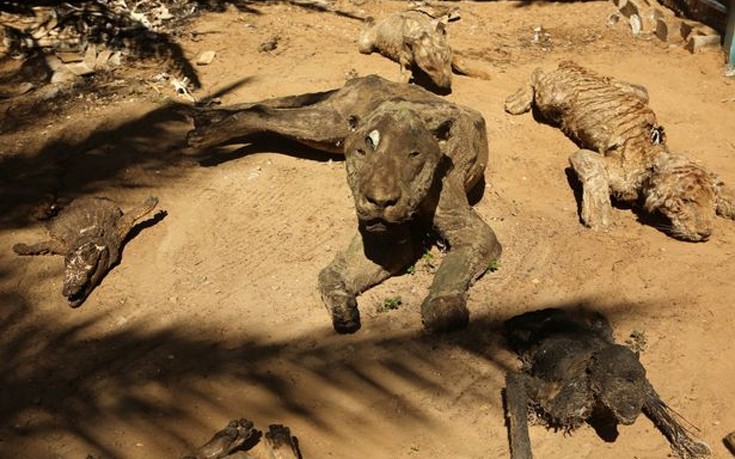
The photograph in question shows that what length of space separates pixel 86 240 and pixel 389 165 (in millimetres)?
2667

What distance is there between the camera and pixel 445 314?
5660 millimetres

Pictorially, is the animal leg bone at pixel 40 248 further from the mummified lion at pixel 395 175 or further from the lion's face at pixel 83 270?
the mummified lion at pixel 395 175

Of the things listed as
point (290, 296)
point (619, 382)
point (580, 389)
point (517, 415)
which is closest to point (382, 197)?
point (290, 296)

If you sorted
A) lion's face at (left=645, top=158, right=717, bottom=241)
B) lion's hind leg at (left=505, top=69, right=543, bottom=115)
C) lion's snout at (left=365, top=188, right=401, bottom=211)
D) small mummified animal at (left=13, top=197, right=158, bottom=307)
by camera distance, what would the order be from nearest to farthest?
1. lion's snout at (left=365, top=188, right=401, bottom=211)
2. small mummified animal at (left=13, top=197, right=158, bottom=307)
3. lion's face at (left=645, top=158, right=717, bottom=241)
4. lion's hind leg at (left=505, top=69, right=543, bottom=115)

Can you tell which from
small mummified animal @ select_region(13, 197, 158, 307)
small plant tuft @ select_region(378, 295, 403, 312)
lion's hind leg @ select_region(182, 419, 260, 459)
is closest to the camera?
lion's hind leg @ select_region(182, 419, 260, 459)

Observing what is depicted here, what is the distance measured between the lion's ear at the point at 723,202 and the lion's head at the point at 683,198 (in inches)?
0.7

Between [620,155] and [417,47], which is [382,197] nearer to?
[620,155]

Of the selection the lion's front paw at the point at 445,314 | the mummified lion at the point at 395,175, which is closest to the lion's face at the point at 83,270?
the mummified lion at the point at 395,175

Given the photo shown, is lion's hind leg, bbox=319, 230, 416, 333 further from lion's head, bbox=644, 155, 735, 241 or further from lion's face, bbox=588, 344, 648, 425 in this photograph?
lion's head, bbox=644, 155, 735, 241

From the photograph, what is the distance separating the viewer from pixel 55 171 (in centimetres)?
746

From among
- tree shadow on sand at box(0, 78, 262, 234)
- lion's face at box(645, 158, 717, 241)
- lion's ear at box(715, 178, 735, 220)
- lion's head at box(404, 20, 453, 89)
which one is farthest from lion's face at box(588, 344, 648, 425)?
lion's head at box(404, 20, 453, 89)

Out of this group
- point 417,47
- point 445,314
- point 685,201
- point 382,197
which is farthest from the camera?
point 417,47

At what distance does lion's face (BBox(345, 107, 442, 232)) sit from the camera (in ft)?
17.4

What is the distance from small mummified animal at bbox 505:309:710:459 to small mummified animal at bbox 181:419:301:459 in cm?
135
